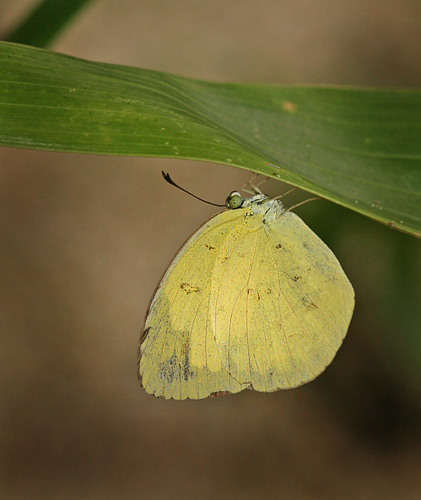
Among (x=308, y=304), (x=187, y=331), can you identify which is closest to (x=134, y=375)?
(x=187, y=331)

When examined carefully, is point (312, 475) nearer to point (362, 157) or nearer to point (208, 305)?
point (208, 305)

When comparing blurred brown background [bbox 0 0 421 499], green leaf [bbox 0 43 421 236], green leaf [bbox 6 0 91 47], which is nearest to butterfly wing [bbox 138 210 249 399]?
green leaf [bbox 0 43 421 236]

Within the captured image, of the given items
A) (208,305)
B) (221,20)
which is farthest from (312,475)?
(221,20)

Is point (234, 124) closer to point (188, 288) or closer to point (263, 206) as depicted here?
point (263, 206)

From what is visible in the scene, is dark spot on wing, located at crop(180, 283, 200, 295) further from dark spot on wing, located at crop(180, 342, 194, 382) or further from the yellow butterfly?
dark spot on wing, located at crop(180, 342, 194, 382)

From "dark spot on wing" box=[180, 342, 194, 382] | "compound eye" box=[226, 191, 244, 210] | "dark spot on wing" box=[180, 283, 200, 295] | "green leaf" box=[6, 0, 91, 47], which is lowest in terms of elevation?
"dark spot on wing" box=[180, 342, 194, 382]
